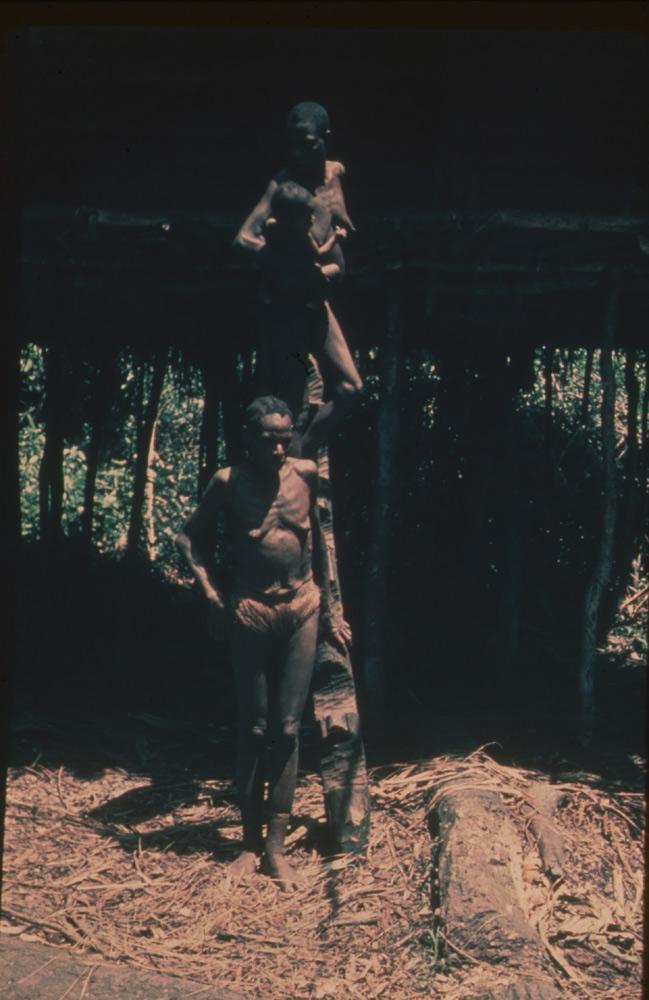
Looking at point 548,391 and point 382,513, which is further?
point 548,391

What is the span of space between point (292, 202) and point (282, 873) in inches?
117

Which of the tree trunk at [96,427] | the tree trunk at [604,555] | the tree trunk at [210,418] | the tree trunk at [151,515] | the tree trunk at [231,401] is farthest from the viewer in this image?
the tree trunk at [151,515]

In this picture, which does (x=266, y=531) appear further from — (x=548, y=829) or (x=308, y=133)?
(x=548, y=829)

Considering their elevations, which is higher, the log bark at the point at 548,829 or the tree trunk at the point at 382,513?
the tree trunk at the point at 382,513

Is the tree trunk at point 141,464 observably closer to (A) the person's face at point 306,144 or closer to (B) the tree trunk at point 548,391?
(B) the tree trunk at point 548,391

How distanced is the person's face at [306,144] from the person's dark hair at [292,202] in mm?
236

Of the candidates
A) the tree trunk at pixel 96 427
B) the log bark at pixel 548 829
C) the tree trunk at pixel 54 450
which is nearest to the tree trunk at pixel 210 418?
the tree trunk at pixel 96 427

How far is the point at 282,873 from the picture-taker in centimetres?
518

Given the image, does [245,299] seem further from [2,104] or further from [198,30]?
[2,104]

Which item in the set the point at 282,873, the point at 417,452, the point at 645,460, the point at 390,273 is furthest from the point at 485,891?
the point at 417,452

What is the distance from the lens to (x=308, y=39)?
7.00 m

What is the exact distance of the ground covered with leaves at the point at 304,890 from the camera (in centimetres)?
448

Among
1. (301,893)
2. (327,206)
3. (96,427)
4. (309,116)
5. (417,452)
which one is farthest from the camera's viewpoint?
(417,452)

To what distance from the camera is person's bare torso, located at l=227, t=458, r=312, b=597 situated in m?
5.16
